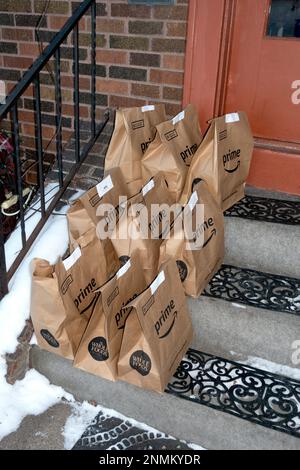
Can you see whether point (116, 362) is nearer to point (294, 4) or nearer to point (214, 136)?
point (214, 136)

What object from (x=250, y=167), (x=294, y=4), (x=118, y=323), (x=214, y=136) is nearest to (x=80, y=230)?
(x=118, y=323)

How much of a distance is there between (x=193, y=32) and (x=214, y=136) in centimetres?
66

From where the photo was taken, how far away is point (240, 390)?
1672 millimetres

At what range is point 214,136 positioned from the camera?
6.41 ft

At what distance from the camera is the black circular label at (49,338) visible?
1728 mm

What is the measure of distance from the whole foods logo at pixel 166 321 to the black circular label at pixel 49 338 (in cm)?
42

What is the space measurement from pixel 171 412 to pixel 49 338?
540 mm

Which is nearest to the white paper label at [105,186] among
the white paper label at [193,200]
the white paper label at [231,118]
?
the white paper label at [193,200]

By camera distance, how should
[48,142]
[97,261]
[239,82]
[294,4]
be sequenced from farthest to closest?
[48,142] → [239,82] → [294,4] → [97,261]

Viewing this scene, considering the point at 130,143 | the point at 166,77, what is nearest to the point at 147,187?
the point at 130,143

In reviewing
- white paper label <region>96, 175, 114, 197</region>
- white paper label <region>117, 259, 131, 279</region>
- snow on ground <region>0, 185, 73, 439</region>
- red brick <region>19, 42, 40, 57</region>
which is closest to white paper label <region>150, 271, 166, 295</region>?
white paper label <region>117, 259, 131, 279</region>

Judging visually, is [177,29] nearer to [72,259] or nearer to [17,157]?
[17,157]

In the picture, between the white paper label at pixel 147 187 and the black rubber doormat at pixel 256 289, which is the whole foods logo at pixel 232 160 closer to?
the white paper label at pixel 147 187

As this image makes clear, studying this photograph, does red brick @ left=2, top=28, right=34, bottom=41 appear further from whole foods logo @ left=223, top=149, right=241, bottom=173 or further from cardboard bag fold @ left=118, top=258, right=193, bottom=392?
cardboard bag fold @ left=118, top=258, right=193, bottom=392
